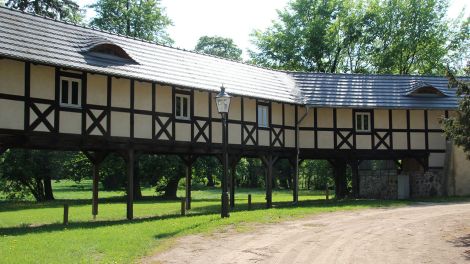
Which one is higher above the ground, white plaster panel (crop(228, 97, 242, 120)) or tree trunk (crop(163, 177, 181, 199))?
white plaster panel (crop(228, 97, 242, 120))

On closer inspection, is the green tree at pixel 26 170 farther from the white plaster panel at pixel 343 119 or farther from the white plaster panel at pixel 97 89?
the white plaster panel at pixel 343 119

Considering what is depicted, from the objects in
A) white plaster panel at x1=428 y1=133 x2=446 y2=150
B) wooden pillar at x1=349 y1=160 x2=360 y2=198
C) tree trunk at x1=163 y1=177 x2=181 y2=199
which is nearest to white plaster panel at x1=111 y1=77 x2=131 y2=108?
wooden pillar at x1=349 y1=160 x2=360 y2=198

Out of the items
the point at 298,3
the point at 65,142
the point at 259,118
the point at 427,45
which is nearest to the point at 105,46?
the point at 65,142

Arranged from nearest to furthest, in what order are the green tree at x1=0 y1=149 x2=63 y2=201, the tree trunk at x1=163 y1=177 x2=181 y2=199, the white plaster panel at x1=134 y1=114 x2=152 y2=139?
the white plaster panel at x1=134 y1=114 x2=152 y2=139 → the green tree at x1=0 y1=149 x2=63 y2=201 → the tree trunk at x1=163 y1=177 x2=181 y2=199

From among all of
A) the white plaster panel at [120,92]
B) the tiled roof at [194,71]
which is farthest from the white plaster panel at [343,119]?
the white plaster panel at [120,92]

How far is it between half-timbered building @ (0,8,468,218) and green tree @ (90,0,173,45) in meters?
15.7

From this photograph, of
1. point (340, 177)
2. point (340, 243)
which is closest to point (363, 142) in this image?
point (340, 177)

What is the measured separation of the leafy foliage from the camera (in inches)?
1730

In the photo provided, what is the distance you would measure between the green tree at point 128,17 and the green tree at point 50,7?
7355 mm

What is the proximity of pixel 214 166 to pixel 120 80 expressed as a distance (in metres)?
19.3

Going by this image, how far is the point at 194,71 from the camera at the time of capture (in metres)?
21.7

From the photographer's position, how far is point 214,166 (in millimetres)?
37344

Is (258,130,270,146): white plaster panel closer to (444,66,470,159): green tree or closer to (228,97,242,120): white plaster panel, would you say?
(228,97,242,120): white plaster panel

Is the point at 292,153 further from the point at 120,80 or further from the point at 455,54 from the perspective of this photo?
the point at 455,54
